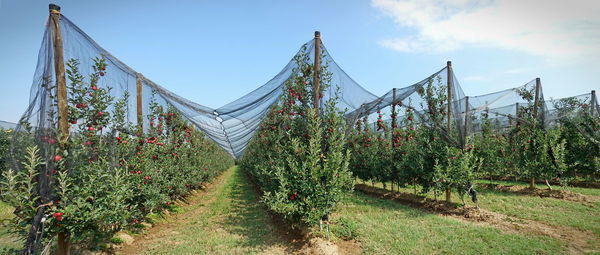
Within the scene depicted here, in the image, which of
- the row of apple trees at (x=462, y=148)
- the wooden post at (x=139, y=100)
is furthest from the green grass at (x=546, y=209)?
the wooden post at (x=139, y=100)

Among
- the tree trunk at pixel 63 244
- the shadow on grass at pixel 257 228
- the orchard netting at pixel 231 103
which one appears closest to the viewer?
the orchard netting at pixel 231 103

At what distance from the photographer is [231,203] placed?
10.3 metres

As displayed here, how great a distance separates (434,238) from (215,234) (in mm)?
4616

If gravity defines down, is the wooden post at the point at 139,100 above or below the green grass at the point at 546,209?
above

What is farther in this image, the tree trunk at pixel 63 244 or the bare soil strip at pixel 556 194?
the bare soil strip at pixel 556 194

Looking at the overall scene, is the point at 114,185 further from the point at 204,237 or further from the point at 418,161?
the point at 418,161

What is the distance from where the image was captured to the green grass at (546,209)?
6.36 metres

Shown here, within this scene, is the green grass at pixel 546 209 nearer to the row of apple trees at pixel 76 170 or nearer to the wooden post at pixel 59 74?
the row of apple trees at pixel 76 170

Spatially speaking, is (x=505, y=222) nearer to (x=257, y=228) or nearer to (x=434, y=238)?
(x=434, y=238)

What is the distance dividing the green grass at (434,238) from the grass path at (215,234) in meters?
1.82

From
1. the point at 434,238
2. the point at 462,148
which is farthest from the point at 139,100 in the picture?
the point at 462,148

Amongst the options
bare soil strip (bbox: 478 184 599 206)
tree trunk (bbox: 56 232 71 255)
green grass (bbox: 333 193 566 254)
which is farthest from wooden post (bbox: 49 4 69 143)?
bare soil strip (bbox: 478 184 599 206)

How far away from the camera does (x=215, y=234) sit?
20.6 feet

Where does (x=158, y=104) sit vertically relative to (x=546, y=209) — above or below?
above
